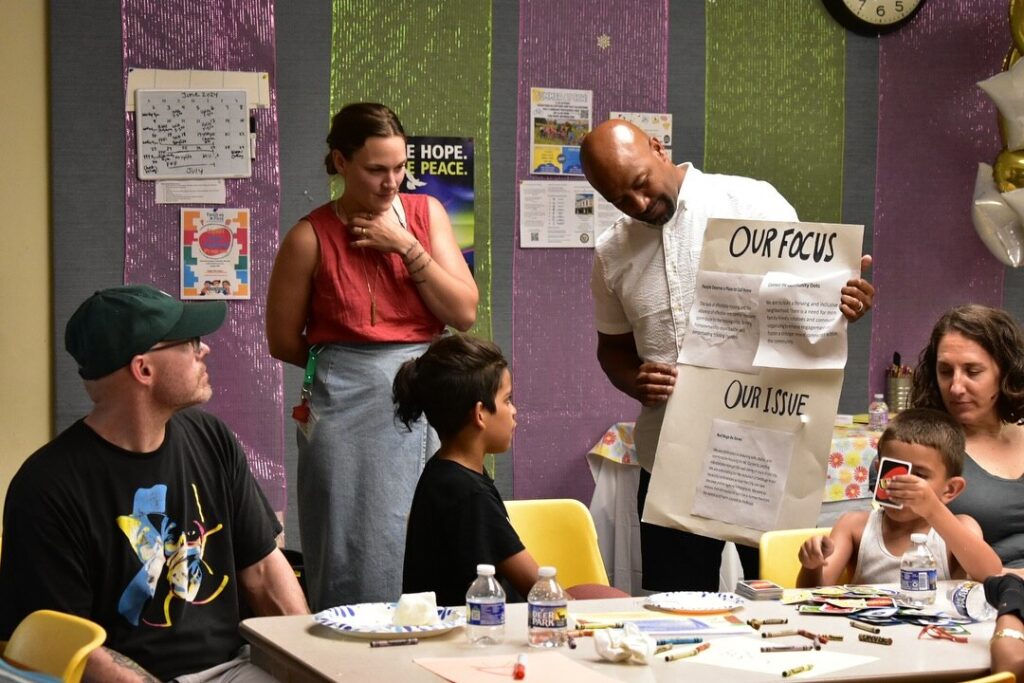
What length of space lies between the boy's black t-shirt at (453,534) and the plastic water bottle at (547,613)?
0.42m

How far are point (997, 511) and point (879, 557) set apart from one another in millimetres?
335

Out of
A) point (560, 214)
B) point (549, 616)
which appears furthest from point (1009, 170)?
point (549, 616)

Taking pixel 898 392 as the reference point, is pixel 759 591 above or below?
below

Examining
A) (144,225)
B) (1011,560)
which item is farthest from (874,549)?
(144,225)

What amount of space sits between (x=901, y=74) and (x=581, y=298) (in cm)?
173

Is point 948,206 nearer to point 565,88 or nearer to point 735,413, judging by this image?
point 565,88

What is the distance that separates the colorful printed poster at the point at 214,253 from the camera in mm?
4539

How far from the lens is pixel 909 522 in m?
2.93

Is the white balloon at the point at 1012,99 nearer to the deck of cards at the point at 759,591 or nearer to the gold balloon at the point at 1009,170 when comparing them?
the gold balloon at the point at 1009,170

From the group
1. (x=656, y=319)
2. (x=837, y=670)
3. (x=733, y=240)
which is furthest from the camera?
(x=656, y=319)

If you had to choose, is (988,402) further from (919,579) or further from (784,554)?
(919,579)

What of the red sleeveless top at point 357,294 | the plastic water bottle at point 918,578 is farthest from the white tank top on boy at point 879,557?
the red sleeveless top at point 357,294

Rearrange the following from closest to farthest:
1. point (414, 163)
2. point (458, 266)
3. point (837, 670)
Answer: point (837, 670)
point (458, 266)
point (414, 163)

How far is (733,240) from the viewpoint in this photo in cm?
293
